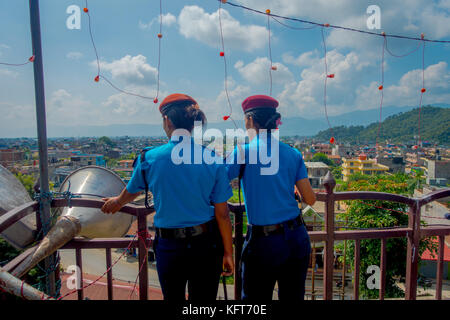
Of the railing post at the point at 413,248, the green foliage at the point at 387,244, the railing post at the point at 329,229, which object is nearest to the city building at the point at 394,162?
the green foliage at the point at 387,244

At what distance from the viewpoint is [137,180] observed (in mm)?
1646

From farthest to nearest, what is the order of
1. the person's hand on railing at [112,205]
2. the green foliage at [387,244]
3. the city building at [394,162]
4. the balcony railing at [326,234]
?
the city building at [394,162]
the green foliage at [387,244]
the balcony railing at [326,234]
the person's hand on railing at [112,205]

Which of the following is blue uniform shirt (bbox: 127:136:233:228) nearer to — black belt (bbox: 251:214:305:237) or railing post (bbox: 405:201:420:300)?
black belt (bbox: 251:214:305:237)

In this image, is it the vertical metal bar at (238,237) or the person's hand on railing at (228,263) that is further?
the vertical metal bar at (238,237)

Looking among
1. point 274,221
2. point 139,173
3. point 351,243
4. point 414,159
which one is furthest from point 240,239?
point 414,159

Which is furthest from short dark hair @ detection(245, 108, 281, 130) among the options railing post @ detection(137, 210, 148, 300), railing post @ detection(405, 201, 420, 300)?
railing post @ detection(405, 201, 420, 300)

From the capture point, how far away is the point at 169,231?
1.58m

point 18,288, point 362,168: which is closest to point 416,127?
point 362,168

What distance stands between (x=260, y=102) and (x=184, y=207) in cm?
75

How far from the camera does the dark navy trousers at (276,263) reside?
166 centimetres

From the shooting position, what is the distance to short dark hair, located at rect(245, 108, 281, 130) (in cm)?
172

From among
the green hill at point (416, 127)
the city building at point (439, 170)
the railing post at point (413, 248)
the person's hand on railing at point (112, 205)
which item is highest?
the green hill at point (416, 127)

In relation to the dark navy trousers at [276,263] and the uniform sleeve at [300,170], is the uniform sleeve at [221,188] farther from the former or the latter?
the uniform sleeve at [300,170]
